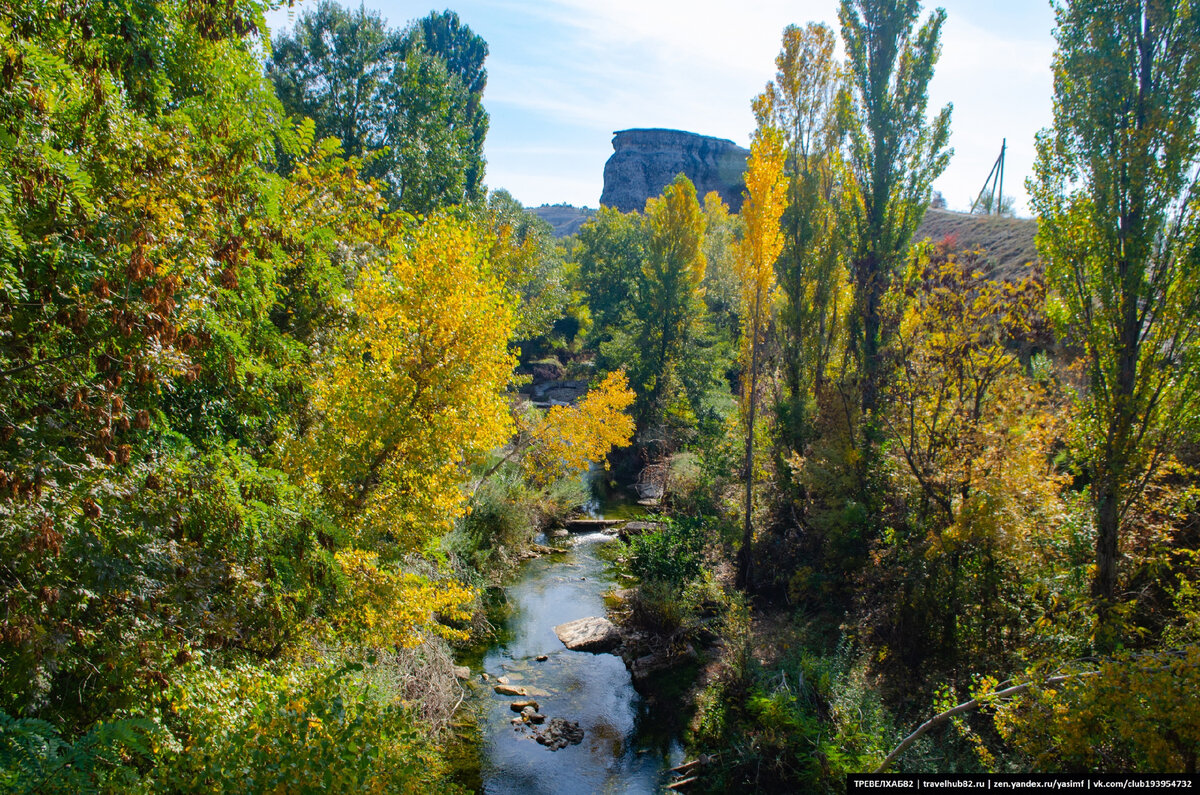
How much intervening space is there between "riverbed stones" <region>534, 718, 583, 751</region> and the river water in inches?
3.7

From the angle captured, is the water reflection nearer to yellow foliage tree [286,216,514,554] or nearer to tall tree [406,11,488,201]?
yellow foliage tree [286,216,514,554]

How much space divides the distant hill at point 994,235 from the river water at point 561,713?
15.4m

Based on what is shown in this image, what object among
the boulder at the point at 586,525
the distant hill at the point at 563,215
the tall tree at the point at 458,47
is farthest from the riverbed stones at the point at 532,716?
the distant hill at the point at 563,215

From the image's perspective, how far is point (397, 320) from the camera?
6773mm

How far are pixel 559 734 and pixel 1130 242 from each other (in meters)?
9.54

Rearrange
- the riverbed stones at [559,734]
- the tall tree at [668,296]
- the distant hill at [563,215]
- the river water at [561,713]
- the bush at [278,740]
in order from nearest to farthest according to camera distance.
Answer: the bush at [278,740]
the river water at [561,713]
the riverbed stones at [559,734]
the tall tree at [668,296]
the distant hill at [563,215]

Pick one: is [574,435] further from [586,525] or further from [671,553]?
[671,553]

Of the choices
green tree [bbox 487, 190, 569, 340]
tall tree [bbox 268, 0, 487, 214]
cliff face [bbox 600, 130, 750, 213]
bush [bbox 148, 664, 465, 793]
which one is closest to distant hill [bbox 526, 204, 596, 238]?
cliff face [bbox 600, 130, 750, 213]

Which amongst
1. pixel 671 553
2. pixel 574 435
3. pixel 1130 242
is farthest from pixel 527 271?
pixel 1130 242

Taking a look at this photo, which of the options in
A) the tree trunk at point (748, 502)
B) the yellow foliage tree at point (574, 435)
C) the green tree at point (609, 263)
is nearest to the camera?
the tree trunk at point (748, 502)

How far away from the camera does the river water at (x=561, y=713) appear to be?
25.5 feet

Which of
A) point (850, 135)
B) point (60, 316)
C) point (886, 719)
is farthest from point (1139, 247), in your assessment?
point (60, 316)

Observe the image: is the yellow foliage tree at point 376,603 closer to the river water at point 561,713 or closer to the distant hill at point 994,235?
the river water at point 561,713

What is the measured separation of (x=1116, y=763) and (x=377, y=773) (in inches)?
223
